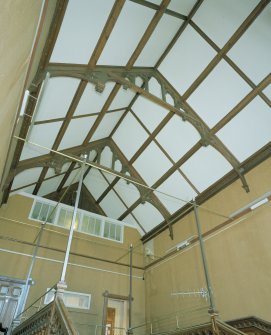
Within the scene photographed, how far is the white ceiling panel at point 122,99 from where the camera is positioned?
7.00m

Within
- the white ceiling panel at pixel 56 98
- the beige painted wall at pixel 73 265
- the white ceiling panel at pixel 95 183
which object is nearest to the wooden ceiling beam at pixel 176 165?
the white ceiling panel at pixel 95 183

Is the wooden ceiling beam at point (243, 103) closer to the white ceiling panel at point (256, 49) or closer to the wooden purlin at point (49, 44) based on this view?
the white ceiling panel at point (256, 49)

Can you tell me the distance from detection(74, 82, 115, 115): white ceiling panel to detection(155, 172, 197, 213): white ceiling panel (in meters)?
3.16

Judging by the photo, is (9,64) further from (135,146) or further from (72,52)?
(135,146)

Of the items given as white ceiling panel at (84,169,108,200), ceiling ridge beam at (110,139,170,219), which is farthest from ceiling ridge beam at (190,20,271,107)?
white ceiling panel at (84,169,108,200)

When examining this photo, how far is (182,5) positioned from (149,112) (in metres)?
2.79

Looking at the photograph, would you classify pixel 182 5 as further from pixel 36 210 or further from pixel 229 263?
pixel 36 210

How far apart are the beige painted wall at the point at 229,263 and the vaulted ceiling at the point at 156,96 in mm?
460

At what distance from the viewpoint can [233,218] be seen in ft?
22.1

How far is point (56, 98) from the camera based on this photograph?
5762mm

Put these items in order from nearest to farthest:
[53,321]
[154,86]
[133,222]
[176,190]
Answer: [53,321] → [154,86] → [176,190] → [133,222]

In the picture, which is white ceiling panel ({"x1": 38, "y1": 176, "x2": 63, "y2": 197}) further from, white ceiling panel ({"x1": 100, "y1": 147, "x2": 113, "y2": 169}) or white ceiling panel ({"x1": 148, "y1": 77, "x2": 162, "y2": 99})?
white ceiling panel ({"x1": 148, "y1": 77, "x2": 162, "y2": 99})

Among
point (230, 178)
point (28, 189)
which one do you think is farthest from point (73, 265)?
point (230, 178)

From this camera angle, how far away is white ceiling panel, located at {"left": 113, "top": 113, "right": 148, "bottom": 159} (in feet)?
25.9
